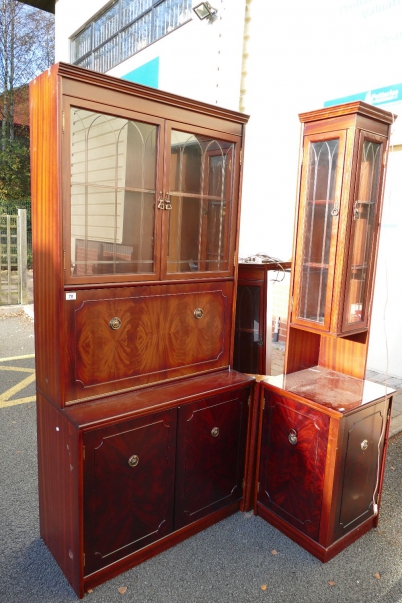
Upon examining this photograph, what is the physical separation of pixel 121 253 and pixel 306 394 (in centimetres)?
114

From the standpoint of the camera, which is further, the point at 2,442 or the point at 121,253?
the point at 2,442

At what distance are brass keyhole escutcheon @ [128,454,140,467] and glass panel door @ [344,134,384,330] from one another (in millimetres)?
1226

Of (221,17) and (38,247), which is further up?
(221,17)

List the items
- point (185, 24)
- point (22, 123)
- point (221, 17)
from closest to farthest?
point (221, 17)
point (185, 24)
point (22, 123)

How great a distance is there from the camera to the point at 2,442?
3.19m

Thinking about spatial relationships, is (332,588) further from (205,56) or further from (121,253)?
(205,56)

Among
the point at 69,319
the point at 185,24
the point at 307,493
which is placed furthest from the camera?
the point at 185,24

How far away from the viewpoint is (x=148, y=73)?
668cm

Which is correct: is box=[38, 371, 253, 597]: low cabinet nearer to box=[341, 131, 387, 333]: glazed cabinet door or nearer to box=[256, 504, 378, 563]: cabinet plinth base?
box=[256, 504, 378, 563]: cabinet plinth base

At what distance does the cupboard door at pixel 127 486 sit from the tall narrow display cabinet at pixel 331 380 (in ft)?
1.92

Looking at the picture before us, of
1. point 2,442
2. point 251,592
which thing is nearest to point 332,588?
point 251,592

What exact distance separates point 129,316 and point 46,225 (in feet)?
1.77

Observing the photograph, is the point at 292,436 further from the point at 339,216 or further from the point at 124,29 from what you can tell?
the point at 124,29

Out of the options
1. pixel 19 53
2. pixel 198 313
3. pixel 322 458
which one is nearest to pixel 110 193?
pixel 198 313
